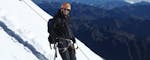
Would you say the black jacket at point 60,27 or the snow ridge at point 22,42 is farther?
the snow ridge at point 22,42

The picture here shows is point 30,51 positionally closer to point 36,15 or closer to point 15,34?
point 15,34

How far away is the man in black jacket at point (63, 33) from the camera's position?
1323cm

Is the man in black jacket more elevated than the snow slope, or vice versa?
the man in black jacket

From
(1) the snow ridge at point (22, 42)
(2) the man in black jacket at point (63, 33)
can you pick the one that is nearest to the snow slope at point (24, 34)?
(1) the snow ridge at point (22, 42)

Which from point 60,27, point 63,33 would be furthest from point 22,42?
point 60,27

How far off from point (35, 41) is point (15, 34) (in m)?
1.10

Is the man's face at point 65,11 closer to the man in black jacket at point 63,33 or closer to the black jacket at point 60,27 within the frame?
the man in black jacket at point 63,33

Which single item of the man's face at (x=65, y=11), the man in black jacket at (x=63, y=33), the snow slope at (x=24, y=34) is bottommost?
the snow slope at (x=24, y=34)

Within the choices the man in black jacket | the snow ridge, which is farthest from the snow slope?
the man in black jacket

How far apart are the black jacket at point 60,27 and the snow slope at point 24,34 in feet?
9.43

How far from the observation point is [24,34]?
2033 cm

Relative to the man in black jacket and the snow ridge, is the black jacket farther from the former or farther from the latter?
the snow ridge

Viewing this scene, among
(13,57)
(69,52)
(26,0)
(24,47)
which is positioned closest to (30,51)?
(24,47)

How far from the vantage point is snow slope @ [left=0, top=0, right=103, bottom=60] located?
1723 centimetres
